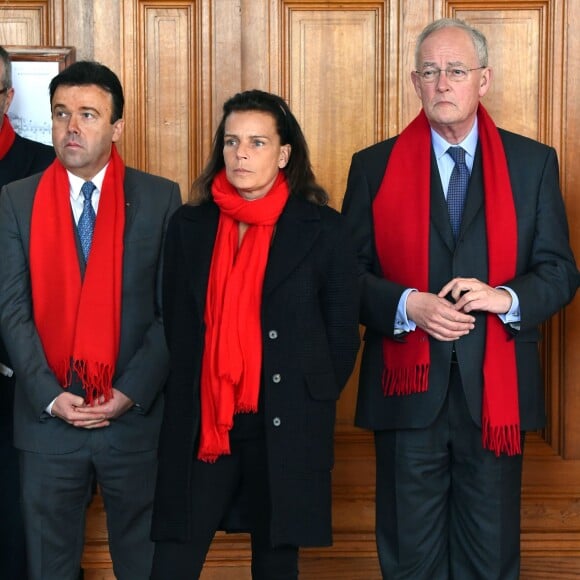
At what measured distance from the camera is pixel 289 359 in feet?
9.05

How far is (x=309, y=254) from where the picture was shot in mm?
2824

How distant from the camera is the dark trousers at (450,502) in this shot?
2.98m

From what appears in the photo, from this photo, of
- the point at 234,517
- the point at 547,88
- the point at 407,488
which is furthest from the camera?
the point at 547,88

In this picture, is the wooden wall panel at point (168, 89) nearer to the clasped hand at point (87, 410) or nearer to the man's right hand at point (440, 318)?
the clasped hand at point (87, 410)

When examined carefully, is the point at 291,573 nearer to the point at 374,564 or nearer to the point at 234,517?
the point at 234,517

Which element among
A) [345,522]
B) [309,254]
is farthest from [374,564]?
[309,254]

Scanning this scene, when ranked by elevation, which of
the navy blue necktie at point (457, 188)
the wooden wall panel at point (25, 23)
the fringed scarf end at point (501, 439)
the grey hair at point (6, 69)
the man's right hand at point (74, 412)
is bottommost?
the fringed scarf end at point (501, 439)

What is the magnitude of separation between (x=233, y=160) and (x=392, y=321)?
22.7 inches

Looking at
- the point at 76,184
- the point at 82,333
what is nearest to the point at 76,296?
the point at 82,333

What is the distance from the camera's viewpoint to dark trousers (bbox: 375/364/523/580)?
298 centimetres

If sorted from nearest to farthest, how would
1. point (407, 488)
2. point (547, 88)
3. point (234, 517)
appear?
point (234, 517), point (407, 488), point (547, 88)

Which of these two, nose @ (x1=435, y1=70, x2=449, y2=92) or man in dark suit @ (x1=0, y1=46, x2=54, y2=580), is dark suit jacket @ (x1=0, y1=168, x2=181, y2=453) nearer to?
man in dark suit @ (x1=0, y1=46, x2=54, y2=580)

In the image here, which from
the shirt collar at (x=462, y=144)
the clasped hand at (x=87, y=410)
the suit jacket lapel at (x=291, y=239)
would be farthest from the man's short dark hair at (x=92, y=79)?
the shirt collar at (x=462, y=144)

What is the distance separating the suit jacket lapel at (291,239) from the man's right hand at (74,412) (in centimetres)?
62
